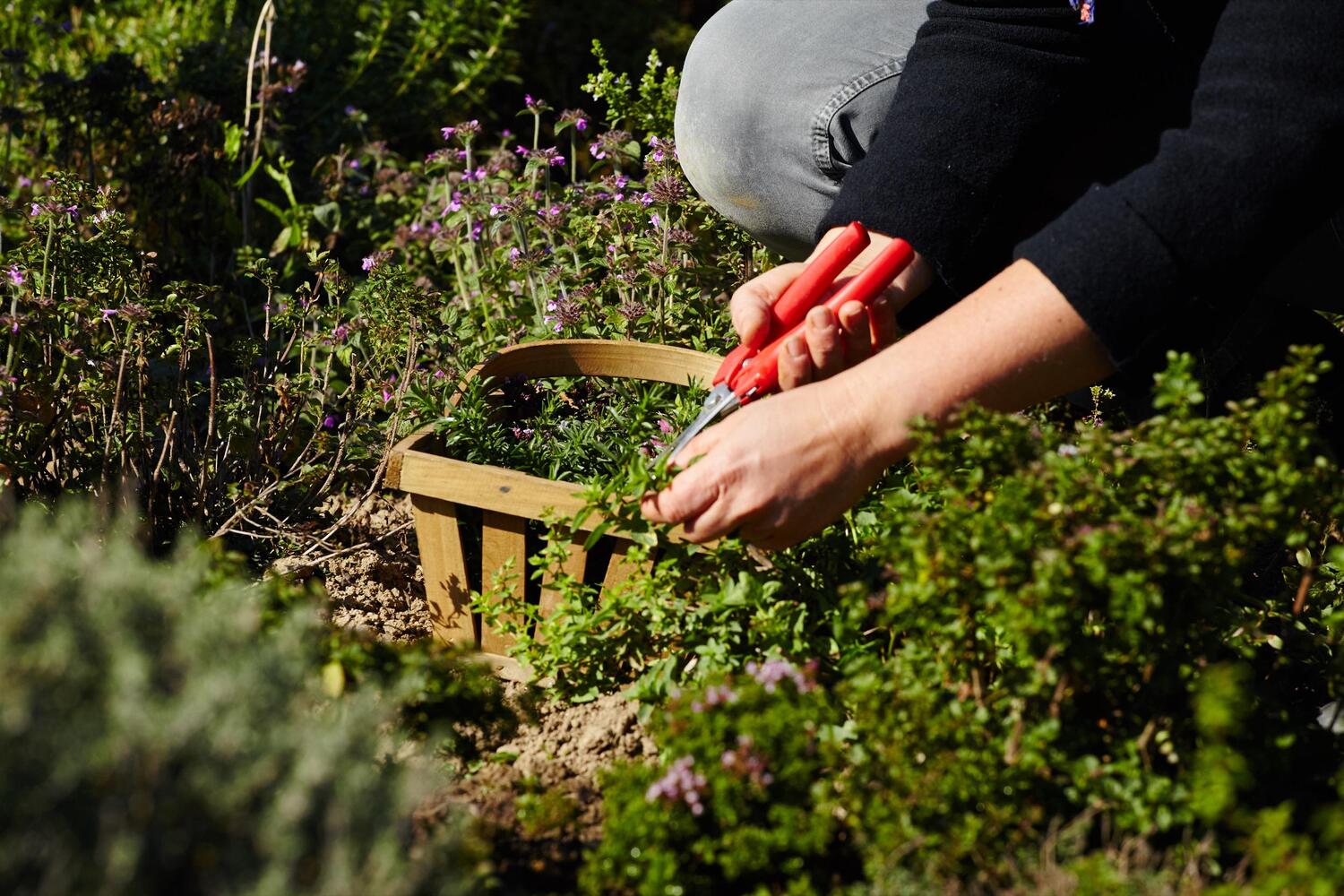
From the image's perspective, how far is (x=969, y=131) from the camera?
79.5 inches

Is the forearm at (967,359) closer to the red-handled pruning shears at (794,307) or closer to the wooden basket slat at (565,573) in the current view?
the red-handled pruning shears at (794,307)

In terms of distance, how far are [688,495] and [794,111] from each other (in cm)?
119

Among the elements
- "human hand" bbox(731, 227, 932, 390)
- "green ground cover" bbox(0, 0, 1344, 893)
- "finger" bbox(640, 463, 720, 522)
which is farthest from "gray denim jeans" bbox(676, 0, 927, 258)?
"finger" bbox(640, 463, 720, 522)

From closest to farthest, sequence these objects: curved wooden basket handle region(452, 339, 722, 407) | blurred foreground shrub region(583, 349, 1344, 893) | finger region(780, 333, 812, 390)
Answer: blurred foreground shrub region(583, 349, 1344, 893) < finger region(780, 333, 812, 390) < curved wooden basket handle region(452, 339, 722, 407)

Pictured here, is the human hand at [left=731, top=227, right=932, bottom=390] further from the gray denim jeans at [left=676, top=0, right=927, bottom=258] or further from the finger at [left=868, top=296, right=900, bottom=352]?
the gray denim jeans at [left=676, top=0, right=927, bottom=258]

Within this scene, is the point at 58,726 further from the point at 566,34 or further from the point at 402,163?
the point at 566,34

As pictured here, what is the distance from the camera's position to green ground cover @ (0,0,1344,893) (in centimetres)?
98

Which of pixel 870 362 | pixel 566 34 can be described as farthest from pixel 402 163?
pixel 870 362

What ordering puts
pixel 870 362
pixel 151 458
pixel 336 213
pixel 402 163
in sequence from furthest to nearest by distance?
1. pixel 402 163
2. pixel 336 213
3. pixel 151 458
4. pixel 870 362

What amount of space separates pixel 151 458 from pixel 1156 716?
1755 millimetres

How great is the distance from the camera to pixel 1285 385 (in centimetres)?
130

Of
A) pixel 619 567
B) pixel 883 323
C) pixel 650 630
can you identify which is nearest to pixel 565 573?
pixel 619 567

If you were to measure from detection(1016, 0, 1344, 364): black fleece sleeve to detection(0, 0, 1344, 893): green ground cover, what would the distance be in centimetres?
17

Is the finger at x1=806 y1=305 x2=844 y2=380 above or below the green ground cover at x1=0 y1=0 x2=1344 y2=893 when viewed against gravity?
above
